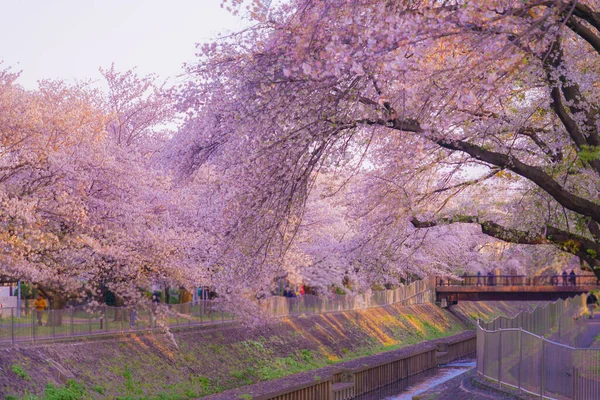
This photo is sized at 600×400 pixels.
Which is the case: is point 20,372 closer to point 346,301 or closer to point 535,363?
point 535,363

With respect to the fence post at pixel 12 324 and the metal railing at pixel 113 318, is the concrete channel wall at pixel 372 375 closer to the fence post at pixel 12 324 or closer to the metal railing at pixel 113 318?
the metal railing at pixel 113 318

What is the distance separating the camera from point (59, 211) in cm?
2491

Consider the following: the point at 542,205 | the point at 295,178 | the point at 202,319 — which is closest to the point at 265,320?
the point at 202,319

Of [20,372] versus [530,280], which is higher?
[20,372]

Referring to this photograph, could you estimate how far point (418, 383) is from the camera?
138ft

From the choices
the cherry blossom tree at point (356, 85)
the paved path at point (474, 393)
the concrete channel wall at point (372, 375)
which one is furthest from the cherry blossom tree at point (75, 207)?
the cherry blossom tree at point (356, 85)

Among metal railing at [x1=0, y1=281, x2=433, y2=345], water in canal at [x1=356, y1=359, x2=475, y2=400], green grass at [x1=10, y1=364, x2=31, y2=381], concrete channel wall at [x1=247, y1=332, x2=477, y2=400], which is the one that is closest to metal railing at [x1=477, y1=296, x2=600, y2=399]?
concrete channel wall at [x1=247, y1=332, x2=477, y2=400]

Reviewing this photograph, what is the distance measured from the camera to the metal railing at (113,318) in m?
25.2

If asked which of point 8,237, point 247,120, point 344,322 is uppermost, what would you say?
point 247,120

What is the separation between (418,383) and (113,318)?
18.2m

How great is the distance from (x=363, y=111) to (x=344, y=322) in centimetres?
3724

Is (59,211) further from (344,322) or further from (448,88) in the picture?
(344,322)

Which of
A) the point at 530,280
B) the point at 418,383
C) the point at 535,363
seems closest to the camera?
the point at 535,363

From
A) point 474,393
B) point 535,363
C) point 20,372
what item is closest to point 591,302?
point 474,393
